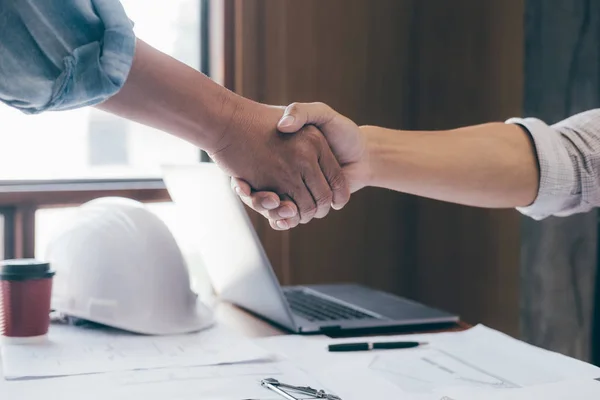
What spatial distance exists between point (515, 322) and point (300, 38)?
90cm

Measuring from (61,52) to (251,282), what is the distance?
1.62ft

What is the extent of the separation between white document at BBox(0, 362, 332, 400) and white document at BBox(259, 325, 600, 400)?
0.05 metres

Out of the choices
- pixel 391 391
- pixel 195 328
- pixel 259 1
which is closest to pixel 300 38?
pixel 259 1

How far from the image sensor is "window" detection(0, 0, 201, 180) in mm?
1754

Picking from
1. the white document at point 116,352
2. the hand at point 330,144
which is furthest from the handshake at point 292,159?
the white document at point 116,352

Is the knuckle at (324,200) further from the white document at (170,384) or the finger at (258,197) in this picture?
the white document at (170,384)

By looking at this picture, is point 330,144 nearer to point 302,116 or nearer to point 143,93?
point 302,116

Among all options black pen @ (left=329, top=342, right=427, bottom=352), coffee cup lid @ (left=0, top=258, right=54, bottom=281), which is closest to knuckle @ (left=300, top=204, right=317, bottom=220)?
black pen @ (left=329, top=342, right=427, bottom=352)

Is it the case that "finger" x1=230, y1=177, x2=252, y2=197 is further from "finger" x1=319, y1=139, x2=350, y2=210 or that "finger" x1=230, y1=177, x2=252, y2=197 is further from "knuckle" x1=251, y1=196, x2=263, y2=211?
"finger" x1=319, y1=139, x2=350, y2=210

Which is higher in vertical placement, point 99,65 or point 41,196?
point 99,65

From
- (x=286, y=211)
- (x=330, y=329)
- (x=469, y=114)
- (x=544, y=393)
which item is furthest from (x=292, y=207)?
(x=469, y=114)

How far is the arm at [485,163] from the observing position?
3.97 ft

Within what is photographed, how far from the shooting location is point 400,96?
2117 millimetres

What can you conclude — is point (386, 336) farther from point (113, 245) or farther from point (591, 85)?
point (591, 85)
